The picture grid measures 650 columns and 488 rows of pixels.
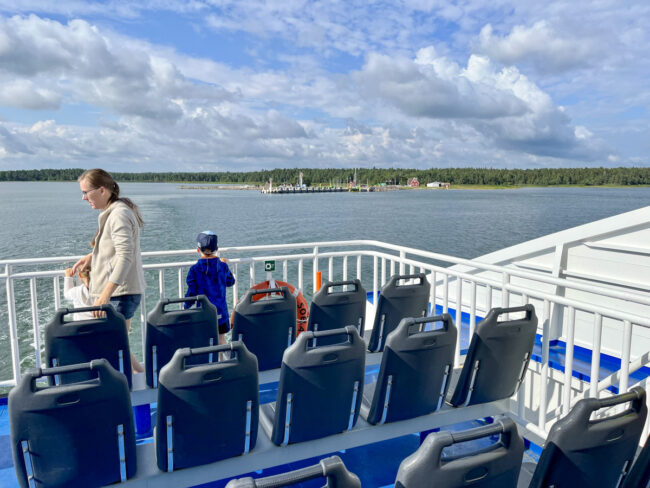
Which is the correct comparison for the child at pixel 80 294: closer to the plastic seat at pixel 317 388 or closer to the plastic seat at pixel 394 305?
the plastic seat at pixel 317 388

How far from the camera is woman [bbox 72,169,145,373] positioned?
3.02 m

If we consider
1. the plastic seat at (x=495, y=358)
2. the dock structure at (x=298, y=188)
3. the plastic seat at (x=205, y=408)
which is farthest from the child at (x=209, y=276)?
the dock structure at (x=298, y=188)

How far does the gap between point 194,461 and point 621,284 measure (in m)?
4.61

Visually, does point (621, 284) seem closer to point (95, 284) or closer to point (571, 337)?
point (571, 337)

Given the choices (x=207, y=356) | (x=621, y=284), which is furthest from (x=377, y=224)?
(x=207, y=356)

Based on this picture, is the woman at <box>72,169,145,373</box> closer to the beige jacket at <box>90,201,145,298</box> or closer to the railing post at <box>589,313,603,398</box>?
the beige jacket at <box>90,201,145,298</box>

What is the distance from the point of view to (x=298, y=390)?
212cm

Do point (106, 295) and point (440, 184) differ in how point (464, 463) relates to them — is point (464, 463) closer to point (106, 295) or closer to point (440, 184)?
point (106, 295)

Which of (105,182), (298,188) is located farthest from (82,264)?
(298,188)

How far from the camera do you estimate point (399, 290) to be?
3.39m

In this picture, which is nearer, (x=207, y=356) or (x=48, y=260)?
(x=207, y=356)

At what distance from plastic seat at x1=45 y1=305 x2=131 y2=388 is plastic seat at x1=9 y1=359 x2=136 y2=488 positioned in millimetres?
796

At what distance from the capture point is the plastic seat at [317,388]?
2.08 meters

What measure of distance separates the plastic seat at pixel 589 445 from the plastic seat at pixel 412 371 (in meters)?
0.81
